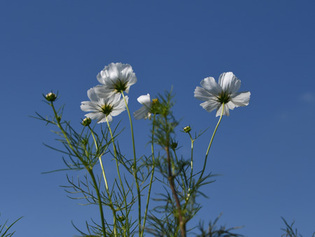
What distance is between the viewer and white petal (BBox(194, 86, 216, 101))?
70.5 inches

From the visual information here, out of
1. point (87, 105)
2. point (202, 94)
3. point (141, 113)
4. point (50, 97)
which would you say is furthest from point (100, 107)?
point (202, 94)

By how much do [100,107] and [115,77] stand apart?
24 centimetres

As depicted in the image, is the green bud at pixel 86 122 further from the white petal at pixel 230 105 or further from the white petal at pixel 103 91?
the white petal at pixel 230 105

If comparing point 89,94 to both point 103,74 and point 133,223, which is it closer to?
point 103,74

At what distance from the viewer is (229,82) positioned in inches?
70.4

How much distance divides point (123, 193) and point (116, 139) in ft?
0.77

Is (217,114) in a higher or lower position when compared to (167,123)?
higher

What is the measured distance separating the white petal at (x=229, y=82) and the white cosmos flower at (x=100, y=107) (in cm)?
49

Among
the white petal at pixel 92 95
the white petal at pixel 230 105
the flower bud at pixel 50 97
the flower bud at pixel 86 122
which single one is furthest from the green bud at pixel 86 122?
the white petal at pixel 230 105

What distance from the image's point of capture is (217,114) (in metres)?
1.92

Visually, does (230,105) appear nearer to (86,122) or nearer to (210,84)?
(210,84)

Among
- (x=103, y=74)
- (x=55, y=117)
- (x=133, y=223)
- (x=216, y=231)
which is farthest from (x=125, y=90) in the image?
(x=216, y=231)

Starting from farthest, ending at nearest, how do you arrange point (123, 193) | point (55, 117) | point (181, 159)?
point (123, 193) < point (55, 117) < point (181, 159)

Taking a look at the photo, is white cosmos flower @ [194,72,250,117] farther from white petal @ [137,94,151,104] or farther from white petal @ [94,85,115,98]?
white petal @ [94,85,115,98]
